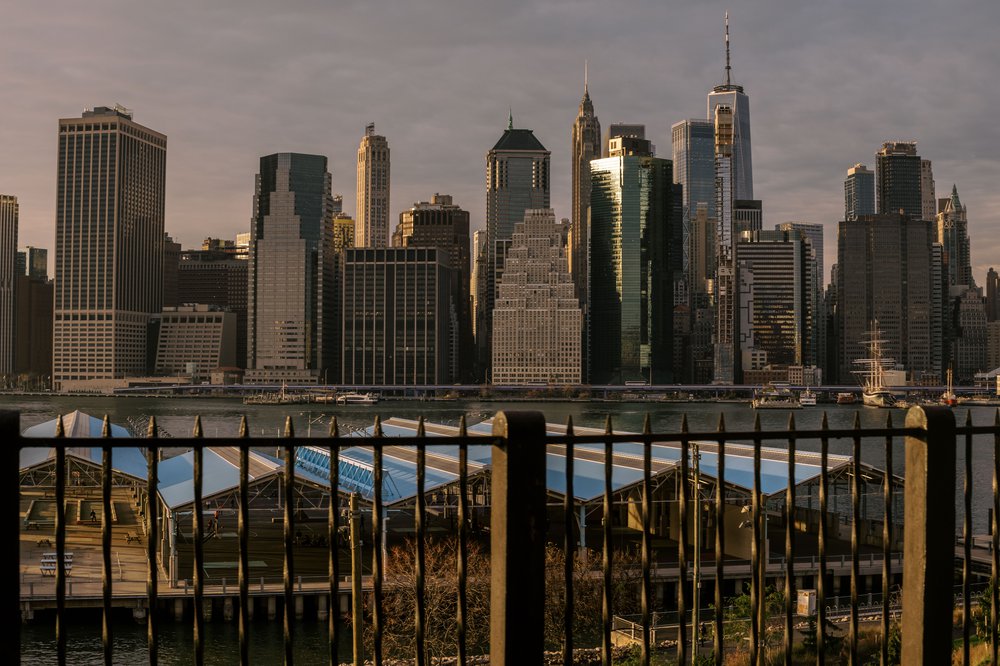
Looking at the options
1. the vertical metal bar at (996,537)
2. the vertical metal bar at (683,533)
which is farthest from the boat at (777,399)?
the vertical metal bar at (683,533)

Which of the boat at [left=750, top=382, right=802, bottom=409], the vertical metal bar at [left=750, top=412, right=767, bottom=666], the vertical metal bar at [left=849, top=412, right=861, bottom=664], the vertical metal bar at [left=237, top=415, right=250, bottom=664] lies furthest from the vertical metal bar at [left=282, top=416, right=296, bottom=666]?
the boat at [left=750, top=382, right=802, bottom=409]

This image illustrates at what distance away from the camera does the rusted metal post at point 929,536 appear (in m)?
5.45

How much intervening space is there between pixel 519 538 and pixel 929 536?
97.9 inches

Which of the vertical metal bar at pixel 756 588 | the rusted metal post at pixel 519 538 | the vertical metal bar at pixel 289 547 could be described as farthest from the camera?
the vertical metal bar at pixel 756 588

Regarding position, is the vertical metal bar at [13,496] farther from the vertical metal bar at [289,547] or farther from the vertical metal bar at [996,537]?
the vertical metal bar at [996,537]

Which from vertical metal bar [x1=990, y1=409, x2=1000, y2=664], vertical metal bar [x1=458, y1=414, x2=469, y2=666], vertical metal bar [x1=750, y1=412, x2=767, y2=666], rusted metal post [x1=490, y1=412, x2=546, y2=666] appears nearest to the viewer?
vertical metal bar [x1=458, y1=414, x2=469, y2=666]

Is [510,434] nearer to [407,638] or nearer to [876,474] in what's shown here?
[407,638]

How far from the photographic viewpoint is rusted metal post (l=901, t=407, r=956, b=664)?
5449mm

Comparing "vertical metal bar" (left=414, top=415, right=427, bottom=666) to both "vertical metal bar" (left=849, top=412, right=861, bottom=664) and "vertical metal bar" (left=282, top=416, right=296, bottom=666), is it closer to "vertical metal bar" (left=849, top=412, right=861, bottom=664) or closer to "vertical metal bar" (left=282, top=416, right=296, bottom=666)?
"vertical metal bar" (left=282, top=416, right=296, bottom=666)

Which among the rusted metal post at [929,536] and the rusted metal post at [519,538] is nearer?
the rusted metal post at [519,538]

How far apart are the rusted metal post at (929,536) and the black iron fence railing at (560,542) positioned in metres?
0.01

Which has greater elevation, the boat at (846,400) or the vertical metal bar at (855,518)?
the vertical metal bar at (855,518)

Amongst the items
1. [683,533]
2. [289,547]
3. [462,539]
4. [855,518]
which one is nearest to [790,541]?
[855,518]

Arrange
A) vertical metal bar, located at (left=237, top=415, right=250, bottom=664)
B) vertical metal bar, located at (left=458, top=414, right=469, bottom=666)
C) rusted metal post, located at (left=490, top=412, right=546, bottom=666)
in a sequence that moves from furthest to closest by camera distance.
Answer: rusted metal post, located at (left=490, top=412, right=546, bottom=666), vertical metal bar, located at (left=458, top=414, right=469, bottom=666), vertical metal bar, located at (left=237, top=415, right=250, bottom=664)
